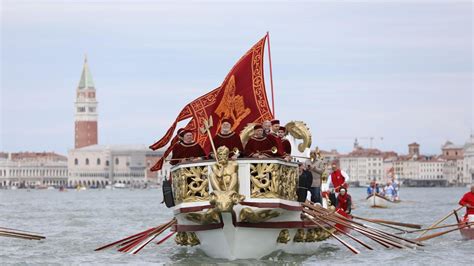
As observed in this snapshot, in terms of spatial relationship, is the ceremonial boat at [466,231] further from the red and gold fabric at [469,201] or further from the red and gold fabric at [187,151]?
the red and gold fabric at [187,151]

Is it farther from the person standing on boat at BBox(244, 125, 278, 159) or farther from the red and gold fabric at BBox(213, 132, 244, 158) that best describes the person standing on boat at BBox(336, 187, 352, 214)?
the red and gold fabric at BBox(213, 132, 244, 158)

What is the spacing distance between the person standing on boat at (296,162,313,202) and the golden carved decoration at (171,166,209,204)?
2537 mm

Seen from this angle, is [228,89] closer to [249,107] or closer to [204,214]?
[249,107]

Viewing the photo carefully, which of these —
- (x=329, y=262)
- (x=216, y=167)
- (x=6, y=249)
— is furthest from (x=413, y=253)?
(x=6, y=249)

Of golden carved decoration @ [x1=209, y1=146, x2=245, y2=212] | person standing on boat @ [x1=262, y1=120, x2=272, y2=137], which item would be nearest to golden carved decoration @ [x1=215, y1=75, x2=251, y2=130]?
person standing on boat @ [x1=262, y1=120, x2=272, y2=137]

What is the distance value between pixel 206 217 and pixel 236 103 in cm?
345

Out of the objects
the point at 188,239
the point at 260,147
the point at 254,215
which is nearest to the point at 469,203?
the point at 260,147

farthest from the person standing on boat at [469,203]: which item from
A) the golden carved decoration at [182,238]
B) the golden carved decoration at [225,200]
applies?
the golden carved decoration at [225,200]

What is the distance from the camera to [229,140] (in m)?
23.3

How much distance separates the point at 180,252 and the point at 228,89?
13.8 feet

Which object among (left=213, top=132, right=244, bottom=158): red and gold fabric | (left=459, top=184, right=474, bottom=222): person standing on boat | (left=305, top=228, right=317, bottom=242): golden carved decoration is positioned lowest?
(left=305, top=228, right=317, bottom=242): golden carved decoration

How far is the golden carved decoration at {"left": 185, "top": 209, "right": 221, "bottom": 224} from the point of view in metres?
22.4

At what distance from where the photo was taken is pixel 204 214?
74.1 ft

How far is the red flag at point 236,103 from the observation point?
2500 cm
